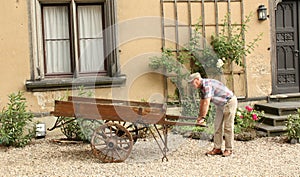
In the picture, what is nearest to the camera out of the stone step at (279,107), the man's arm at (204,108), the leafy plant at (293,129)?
the man's arm at (204,108)

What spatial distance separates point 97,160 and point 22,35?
3369mm

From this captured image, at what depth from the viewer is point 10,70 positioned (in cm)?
823

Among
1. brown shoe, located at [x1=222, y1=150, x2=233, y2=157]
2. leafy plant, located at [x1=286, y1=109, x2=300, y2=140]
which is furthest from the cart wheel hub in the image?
leafy plant, located at [x1=286, y1=109, x2=300, y2=140]

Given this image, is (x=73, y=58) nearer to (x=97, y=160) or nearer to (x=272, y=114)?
(x=97, y=160)

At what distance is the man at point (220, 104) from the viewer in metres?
6.18

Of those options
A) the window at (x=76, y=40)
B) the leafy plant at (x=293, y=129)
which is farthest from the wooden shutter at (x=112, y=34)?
the leafy plant at (x=293, y=129)

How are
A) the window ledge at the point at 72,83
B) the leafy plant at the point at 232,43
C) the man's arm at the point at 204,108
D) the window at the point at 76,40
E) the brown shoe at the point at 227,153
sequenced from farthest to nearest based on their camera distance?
the leafy plant at the point at 232,43, the window at the point at 76,40, the window ledge at the point at 72,83, the brown shoe at the point at 227,153, the man's arm at the point at 204,108

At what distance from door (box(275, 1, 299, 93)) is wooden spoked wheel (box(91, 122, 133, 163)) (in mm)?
4922

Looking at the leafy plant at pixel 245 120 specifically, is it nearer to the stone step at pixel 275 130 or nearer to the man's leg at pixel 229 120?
the stone step at pixel 275 130

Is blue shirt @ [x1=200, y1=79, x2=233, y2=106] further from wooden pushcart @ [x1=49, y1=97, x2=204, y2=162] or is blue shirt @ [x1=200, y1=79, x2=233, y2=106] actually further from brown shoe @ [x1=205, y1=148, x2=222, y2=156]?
brown shoe @ [x1=205, y1=148, x2=222, y2=156]

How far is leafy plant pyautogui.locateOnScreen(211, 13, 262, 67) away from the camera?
29.0 ft

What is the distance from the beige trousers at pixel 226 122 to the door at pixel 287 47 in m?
3.68

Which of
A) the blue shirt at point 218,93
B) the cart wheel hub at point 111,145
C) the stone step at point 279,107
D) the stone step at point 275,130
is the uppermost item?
the blue shirt at point 218,93

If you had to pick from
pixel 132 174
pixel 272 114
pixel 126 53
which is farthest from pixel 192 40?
pixel 132 174
